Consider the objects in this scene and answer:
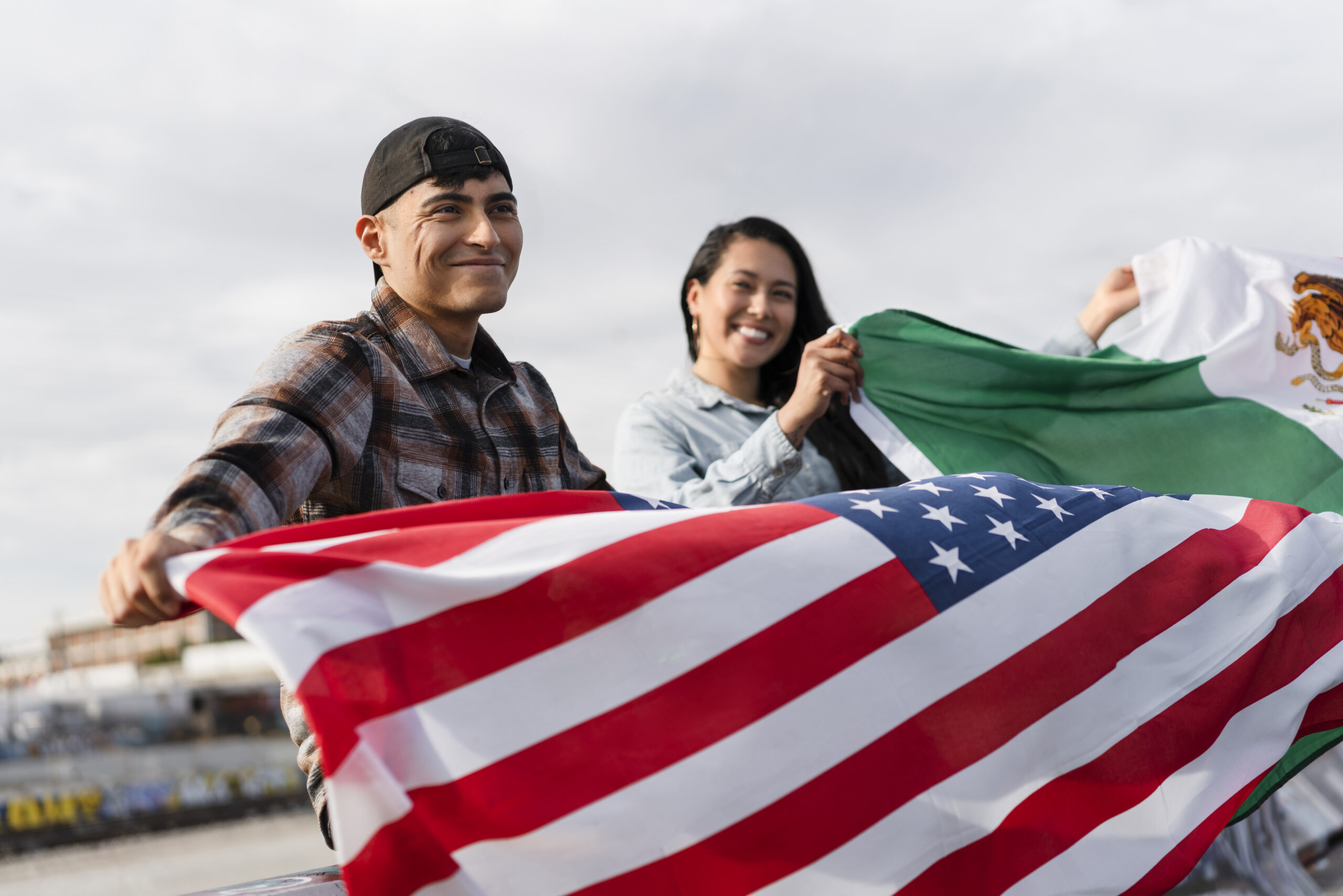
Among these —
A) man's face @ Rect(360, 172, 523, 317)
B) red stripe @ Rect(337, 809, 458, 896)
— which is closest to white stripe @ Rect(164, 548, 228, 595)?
red stripe @ Rect(337, 809, 458, 896)

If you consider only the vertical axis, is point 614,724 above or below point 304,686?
below

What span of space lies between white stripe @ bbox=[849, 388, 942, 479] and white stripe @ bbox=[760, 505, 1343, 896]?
973 millimetres

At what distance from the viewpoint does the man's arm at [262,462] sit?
1339mm

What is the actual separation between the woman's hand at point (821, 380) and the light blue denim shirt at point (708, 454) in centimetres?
5

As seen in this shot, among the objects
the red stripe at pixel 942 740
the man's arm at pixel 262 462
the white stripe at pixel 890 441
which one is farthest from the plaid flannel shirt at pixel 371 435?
the white stripe at pixel 890 441

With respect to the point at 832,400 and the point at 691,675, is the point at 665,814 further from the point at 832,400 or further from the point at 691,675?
the point at 832,400

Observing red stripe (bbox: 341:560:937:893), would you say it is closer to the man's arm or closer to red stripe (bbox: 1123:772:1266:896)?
the man's arm

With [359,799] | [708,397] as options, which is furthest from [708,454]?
[359,799]

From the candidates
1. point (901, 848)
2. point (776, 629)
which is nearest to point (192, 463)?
point (776, 629)

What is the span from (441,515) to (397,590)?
25 cm

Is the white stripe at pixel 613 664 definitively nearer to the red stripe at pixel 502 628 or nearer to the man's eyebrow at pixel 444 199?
the red stripe at pixel 502 628

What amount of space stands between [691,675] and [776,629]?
0.17m

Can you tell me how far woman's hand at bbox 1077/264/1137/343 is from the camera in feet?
12.0

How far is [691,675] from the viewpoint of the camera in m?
1.57
